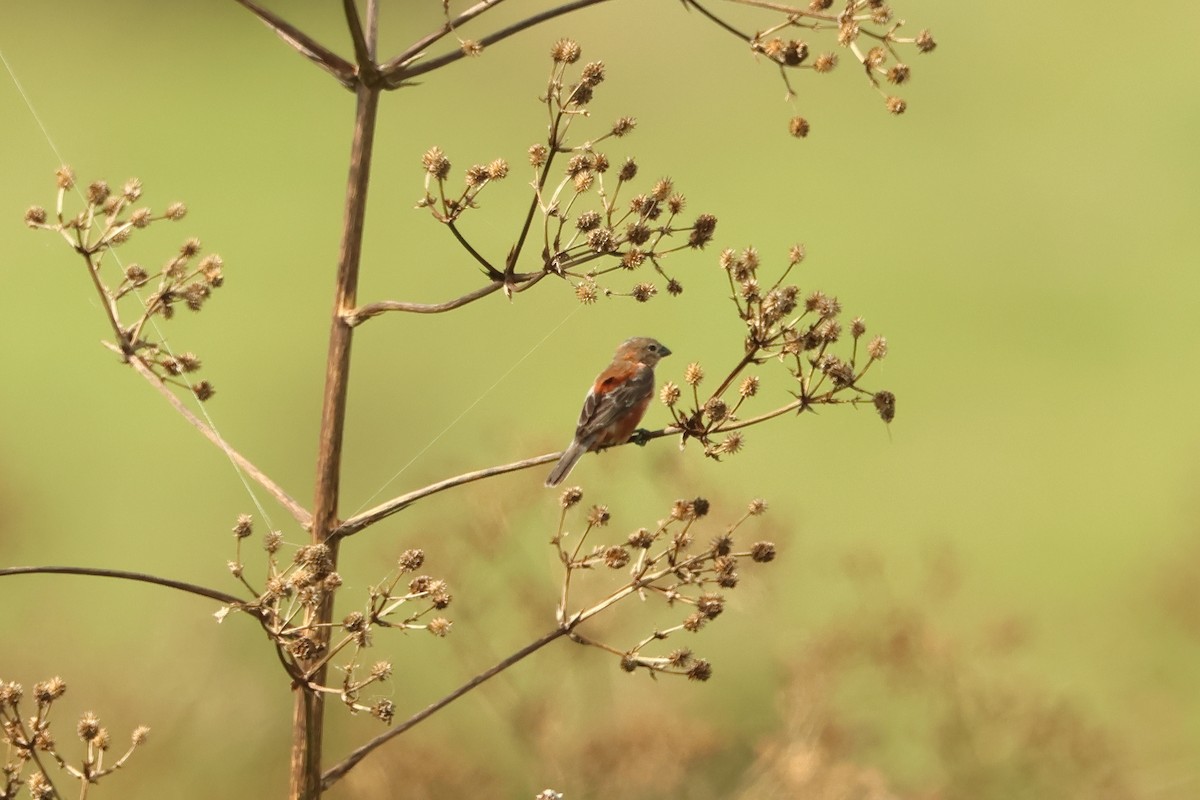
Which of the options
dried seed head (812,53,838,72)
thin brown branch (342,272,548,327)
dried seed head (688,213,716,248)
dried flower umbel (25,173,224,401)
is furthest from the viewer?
dried flower umbel (25,173,224,401)

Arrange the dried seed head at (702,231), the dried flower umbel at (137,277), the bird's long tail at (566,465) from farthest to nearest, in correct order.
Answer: the bird's long tail at (566,465) → the dried flower umbel at (137,277) → the dried seed head at (702,231)

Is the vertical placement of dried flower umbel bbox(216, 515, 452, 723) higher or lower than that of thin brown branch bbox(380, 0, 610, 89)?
lower

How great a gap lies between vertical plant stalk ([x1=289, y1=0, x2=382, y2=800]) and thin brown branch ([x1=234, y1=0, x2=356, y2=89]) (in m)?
0.03

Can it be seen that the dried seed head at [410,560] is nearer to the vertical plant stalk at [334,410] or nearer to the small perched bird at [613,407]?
the vertical plant stalk at [334,410]

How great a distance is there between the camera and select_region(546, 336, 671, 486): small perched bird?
2385 millimetres

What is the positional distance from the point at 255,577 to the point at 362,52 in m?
2.51

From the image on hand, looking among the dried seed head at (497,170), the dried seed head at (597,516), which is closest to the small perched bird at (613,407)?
the dried seed head at (597,516)

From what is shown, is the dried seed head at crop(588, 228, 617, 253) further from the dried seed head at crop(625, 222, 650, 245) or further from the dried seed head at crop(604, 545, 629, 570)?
the dried seed head at crop(604, 545, 629, 570)

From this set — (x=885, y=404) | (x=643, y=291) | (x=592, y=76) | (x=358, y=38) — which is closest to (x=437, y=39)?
(x=358, y=38)

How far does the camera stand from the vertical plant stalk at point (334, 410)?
5.26ft

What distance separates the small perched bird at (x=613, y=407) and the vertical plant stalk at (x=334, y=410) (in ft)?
2.34

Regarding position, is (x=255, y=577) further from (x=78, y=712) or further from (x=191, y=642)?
(x=78, y=712)

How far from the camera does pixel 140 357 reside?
1.84 meters

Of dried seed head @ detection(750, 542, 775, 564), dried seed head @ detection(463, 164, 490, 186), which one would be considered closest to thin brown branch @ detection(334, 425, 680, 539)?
dried seed head @ detection(750, 542, 775, 564)
